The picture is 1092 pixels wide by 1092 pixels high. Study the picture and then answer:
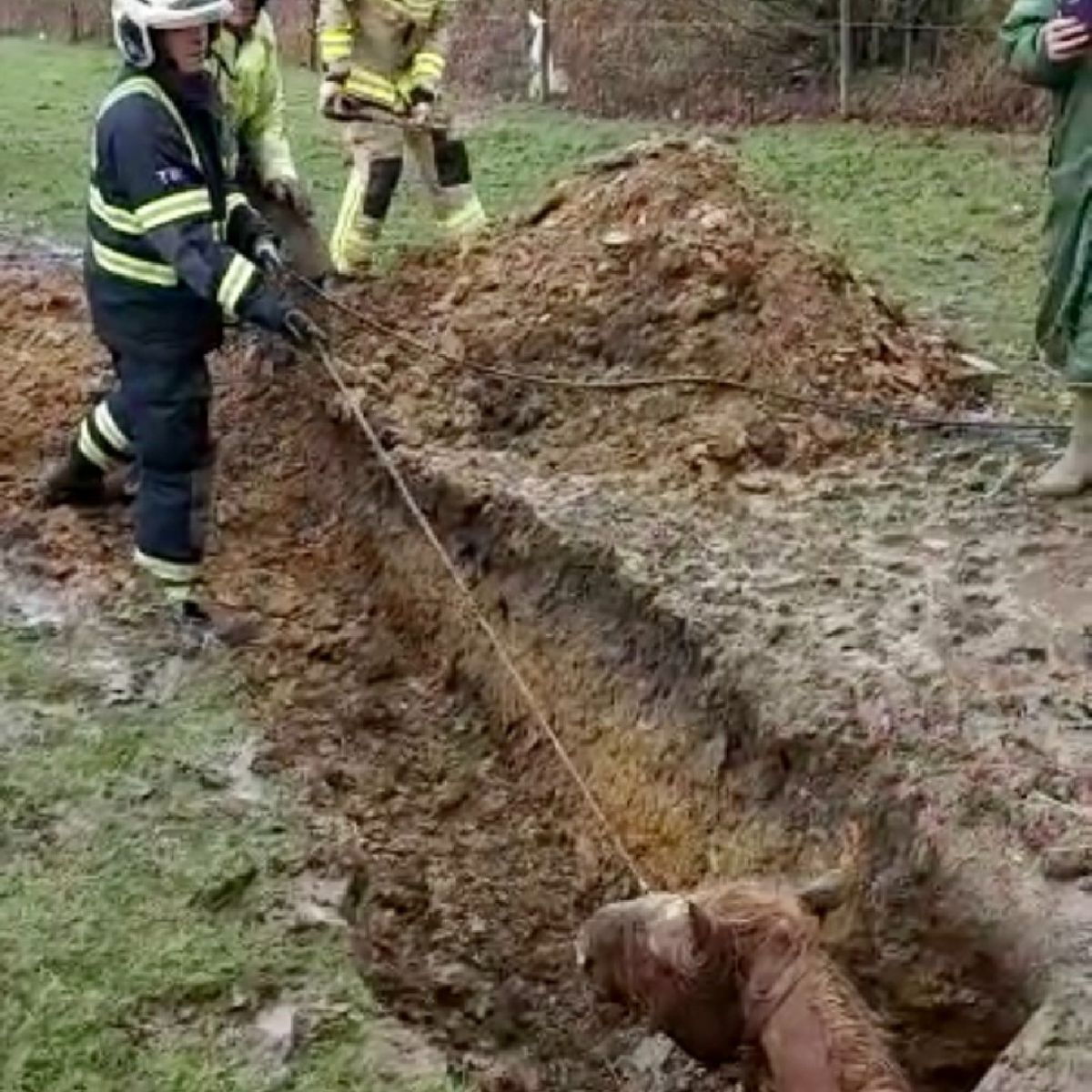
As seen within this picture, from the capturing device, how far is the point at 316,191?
538 inches

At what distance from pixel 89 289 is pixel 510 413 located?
1742 mm

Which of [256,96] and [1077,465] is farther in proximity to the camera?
[256,96]

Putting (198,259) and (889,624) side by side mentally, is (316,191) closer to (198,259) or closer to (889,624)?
(198,259)

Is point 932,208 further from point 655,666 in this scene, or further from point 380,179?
point 655,666

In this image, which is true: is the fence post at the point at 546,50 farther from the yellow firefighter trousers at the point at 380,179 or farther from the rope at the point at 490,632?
the rope at the point at 490,632

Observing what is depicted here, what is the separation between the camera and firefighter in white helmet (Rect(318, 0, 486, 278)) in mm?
10000

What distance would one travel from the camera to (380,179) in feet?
33.1

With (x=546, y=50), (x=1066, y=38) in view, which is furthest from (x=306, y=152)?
(x=1066, y=38)

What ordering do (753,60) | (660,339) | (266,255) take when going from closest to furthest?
(266,255), (660,339), (753,60)

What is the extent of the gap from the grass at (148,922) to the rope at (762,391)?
6.80 feet

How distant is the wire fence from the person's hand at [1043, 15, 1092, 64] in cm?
1015

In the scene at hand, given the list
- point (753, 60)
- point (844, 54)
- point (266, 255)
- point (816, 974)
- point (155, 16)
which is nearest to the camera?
point (816, 974)

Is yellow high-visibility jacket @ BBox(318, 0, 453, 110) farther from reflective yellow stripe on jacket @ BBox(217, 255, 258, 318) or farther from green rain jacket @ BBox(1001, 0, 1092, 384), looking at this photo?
green rain jacket @ BBox(1001, 0, 1092, 384)

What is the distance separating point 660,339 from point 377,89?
2568mm
